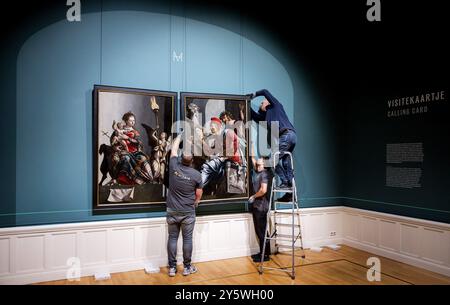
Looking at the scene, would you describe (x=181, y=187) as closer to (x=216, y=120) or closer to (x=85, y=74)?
(x=216, y=120)

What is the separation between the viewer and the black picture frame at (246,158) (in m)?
4.75

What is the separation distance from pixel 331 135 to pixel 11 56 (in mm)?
5155

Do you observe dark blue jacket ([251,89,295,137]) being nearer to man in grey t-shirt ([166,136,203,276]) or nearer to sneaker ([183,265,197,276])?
man in grey t-shirt ([166,136,203,276])

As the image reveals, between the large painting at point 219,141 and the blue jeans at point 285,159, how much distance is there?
1.74 feet

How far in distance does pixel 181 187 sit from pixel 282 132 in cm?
185

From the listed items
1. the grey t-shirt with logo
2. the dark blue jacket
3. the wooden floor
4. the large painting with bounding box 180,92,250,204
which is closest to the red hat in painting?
the large painting with bounding box 180,92,250,204

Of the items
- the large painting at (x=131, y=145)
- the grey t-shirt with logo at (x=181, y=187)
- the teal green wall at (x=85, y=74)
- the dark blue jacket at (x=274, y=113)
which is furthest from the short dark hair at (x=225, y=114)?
the grey t-shirt with logo at (x=181, y=187)

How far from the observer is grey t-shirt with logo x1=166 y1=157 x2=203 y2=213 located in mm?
4258

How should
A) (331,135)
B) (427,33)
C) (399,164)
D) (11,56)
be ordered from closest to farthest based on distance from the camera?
(11,56), (427,33), (399,164), (331,135)

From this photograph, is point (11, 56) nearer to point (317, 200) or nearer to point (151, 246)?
point (151, 246)

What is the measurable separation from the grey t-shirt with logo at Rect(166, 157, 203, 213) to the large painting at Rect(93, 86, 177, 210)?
34 cm

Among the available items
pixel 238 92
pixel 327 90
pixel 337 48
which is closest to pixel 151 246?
pixel 238 92

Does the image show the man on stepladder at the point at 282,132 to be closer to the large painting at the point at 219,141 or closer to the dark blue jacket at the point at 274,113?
the dark blue jacket at the point at 274,113
